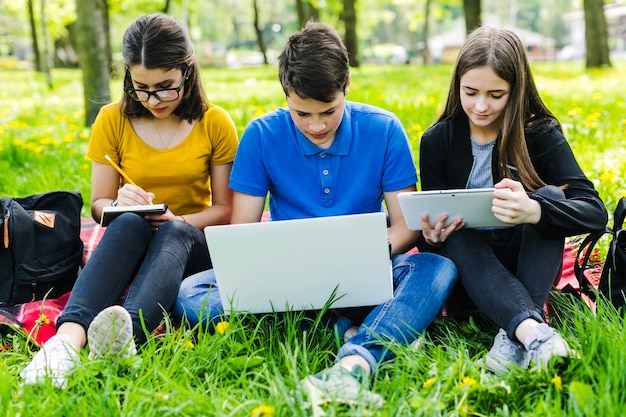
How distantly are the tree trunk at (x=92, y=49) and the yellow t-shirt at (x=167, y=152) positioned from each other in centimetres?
327

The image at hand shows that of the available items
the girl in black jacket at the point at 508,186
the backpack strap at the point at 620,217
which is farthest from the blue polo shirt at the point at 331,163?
the backpack strap at the point at 620,217

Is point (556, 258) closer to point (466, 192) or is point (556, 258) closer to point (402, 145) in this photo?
point (466, 192)

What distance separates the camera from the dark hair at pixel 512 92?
2359 millimetres

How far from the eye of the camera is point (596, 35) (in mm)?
11852

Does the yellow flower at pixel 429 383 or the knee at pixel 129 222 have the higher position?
the knee at pixel 129 222

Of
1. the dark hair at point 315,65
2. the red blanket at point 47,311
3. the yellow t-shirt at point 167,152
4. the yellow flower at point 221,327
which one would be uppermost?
the dark hair at point 315,65

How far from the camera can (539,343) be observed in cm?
187

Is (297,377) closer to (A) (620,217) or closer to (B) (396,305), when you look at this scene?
(B) (396,305)

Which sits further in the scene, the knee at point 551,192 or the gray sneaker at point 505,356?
the knee at point 551,192

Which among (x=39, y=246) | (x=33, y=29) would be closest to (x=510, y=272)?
(x=39, y=246)

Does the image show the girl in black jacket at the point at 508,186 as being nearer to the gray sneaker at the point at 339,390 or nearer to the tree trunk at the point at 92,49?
the gray sneaker at the point at 339,390

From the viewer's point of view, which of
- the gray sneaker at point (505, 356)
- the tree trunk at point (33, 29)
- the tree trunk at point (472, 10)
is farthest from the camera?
the tree trunk at point (33, 29)

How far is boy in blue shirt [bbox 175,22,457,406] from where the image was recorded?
2.11m

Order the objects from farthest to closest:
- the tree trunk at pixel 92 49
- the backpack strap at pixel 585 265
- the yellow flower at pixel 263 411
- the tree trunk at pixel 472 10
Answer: the tree trunk at pixel 472 10 < the tree trunk at pixel 92 49 < the backpack strap at pixel 585 265 < the yellow flower at pixel 263 411
